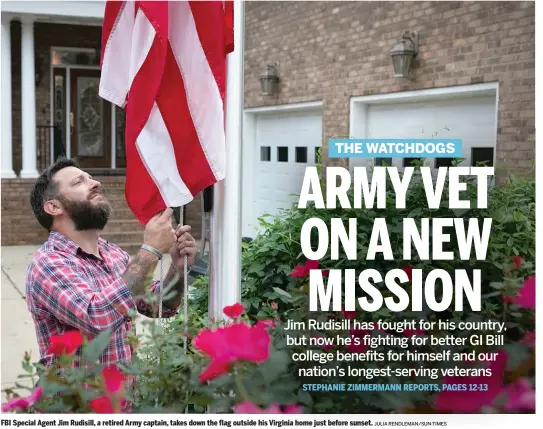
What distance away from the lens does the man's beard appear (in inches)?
89.7

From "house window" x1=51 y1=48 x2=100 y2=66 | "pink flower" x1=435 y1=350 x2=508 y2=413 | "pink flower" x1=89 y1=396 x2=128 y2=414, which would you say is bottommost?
"pink flower" x1=89 y1=396 x2=128 y2=414

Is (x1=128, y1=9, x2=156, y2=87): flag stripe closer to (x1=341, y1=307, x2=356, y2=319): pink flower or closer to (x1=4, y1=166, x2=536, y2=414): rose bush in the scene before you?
(x1=4, y1=166, x2=536, y2=414): rose bush

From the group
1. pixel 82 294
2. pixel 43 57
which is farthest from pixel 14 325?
pixel 43 57

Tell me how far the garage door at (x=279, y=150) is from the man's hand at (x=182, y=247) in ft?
18.5

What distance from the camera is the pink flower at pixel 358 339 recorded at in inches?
59.1

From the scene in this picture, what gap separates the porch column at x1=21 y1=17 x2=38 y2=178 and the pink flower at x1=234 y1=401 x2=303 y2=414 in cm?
1090

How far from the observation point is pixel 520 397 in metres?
1.20

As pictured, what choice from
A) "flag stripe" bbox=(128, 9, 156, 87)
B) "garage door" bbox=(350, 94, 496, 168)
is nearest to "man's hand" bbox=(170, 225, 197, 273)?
"flag stripe" bbox=(128, 9, 156, 87)

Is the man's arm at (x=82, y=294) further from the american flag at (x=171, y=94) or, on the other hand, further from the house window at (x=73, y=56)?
the house window at (x=73, y=56)

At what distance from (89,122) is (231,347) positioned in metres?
13.0

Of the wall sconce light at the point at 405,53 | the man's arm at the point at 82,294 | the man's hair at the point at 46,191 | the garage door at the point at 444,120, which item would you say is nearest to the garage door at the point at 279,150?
the garage door at the point at 444,120

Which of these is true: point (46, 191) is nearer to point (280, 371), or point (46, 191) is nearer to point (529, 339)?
point (280, 371)

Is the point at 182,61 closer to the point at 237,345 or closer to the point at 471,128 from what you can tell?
the point at 237,345

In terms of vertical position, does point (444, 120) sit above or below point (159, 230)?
above
